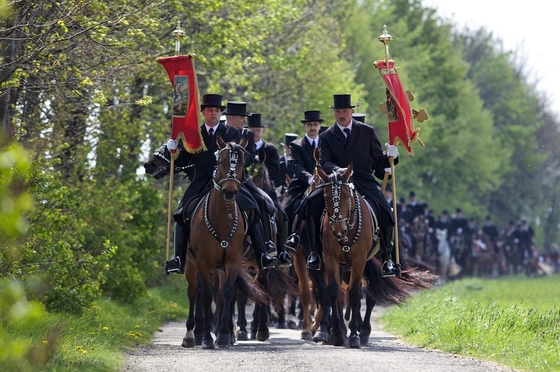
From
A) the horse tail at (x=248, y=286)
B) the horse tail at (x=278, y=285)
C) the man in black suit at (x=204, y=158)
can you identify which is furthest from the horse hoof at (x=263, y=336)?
the man in black suit at (x=204, y=158)

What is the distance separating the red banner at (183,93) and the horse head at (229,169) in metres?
1.57

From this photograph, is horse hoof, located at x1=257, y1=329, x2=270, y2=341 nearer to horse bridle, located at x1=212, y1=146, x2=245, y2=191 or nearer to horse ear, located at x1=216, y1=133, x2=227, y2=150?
horse bridle, located at x1=212, y1=146, x2=245, y2=191

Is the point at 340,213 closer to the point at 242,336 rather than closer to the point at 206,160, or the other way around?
the point at 206,160

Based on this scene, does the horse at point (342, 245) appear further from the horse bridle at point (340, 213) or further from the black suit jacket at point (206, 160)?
the black suit jacket at point (206, 160)

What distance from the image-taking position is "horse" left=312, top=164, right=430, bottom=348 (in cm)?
1504

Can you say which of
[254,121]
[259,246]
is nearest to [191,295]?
[259,246]

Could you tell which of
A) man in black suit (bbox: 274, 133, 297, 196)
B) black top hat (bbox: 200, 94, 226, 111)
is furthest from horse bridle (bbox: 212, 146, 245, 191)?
man in black suit (bbox: 274, 133, 297, 196)

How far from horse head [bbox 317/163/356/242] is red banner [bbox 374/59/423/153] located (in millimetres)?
2102

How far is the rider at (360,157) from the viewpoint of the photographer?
16.2m

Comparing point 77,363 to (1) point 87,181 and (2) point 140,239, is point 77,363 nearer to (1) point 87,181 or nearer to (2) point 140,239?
(1) point 87,181

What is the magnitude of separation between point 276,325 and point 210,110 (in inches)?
259

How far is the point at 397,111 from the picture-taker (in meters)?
17.2

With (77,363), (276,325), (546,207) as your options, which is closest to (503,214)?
(546,207)

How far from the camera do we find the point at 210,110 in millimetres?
16078
